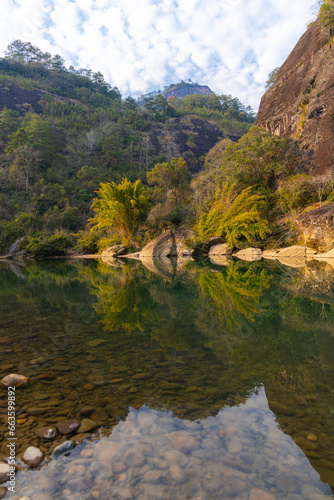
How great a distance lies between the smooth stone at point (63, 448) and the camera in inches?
50.0

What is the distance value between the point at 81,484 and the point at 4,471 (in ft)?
1.17

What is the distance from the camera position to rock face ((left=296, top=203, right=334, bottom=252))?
10.9 metres

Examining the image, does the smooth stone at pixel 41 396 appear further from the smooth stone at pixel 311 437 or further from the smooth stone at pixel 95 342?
the smooth stone at pixel 311 437

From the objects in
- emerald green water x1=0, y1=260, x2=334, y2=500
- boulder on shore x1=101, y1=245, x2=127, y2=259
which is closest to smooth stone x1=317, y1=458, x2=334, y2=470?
emerald green water x1=0, y1=260, x2=334, y2=500

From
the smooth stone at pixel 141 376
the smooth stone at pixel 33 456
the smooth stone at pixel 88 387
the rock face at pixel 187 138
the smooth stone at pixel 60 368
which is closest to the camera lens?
the smooth stone at pixel 33 456

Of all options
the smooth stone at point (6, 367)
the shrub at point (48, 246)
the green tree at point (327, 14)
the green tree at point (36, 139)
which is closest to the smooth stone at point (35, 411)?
the smooth stone at point (6, 367)

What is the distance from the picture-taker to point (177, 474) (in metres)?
1.13

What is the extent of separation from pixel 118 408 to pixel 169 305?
2.67 meters

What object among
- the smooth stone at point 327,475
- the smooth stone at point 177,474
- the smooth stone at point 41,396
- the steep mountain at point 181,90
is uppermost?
the steep mountain at point 181,90

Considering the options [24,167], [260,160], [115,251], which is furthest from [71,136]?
[260,160]

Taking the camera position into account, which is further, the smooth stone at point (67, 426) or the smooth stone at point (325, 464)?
the smooth stone at point (67, 426)

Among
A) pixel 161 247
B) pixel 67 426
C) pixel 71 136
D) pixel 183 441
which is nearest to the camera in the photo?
pixel 183 441

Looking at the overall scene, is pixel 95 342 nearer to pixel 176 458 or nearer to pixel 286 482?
pixel 176 458

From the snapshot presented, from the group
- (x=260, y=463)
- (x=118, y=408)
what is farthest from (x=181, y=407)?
(x=260, y=463)
